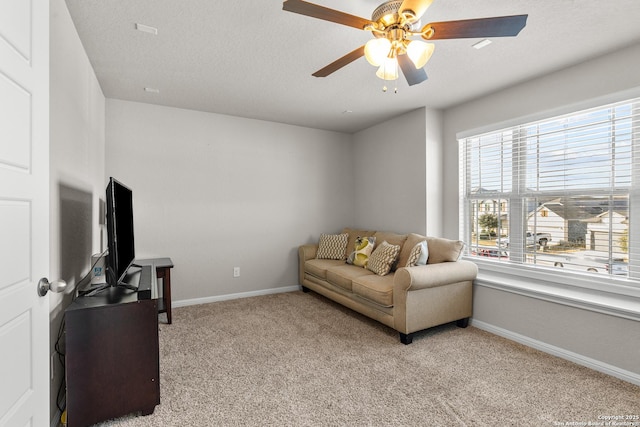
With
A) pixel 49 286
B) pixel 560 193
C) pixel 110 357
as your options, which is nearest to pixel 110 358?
pixel 110 357

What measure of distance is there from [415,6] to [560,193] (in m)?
2.38

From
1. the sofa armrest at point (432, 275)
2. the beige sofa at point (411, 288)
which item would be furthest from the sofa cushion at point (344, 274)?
the sofa armrest at point (432, 275)

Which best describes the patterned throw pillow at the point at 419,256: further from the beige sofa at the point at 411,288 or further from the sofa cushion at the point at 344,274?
the sofa cushion at the point at 344,274

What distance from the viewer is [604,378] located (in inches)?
90.0

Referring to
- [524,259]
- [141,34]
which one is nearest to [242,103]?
[141,34]

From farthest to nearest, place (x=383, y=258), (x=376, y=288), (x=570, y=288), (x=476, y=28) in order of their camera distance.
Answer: (x=383, y=258) → (x=376, y=288) → (x=570, y=288) → (x=476, y=28)

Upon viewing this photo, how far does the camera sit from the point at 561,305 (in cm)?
260

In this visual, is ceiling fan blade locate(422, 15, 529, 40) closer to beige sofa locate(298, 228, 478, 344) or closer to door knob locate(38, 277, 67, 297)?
beige sofa locate(298, 228, 478, 344)

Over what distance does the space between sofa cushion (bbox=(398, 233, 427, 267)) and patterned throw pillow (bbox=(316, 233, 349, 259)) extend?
972mm

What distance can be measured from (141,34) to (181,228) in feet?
7.35

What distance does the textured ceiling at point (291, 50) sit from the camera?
197cm

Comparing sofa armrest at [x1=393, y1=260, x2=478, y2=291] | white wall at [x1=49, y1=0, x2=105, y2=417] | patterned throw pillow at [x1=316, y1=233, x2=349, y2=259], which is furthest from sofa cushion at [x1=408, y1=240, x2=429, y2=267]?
white wall at [x1=49, y1=0, x2=105, y2=417]

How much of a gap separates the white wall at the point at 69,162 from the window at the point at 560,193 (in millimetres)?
3714

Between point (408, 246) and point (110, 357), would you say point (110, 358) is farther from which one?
point (408, 246)
